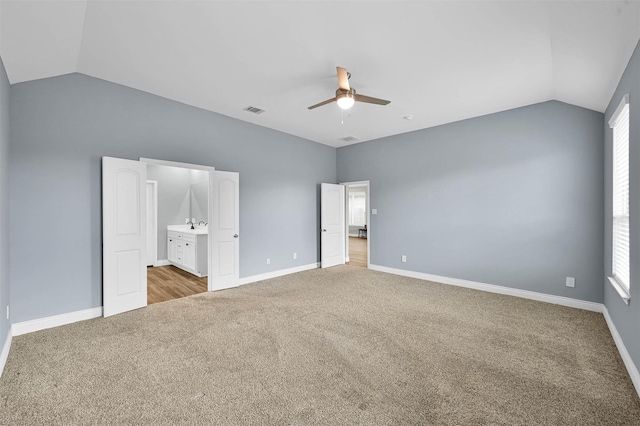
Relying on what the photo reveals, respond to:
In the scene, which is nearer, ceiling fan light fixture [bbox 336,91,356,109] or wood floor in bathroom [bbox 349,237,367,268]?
ceiling fan light fixture [bbox 336,91,356,109]

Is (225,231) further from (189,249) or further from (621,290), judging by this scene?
(621,290)

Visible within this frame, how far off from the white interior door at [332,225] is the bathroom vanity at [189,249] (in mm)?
2394

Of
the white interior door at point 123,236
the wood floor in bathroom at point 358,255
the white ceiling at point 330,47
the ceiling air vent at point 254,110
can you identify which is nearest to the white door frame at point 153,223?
the white interior door at point 123,236

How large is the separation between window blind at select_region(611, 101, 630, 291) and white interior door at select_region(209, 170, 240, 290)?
185 inches

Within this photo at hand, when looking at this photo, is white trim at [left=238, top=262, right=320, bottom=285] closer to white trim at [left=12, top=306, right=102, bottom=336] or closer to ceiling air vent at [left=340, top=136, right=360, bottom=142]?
white trim at [left=12, top=306, right=102, bottom=336]

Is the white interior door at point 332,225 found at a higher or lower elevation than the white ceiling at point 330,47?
lower

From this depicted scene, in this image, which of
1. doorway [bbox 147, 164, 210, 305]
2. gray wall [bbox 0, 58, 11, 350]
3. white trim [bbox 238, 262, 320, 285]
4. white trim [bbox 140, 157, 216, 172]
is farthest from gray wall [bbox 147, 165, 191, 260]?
gray wall [bbox 0, 58, 11, 350]

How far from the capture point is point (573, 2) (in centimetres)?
194

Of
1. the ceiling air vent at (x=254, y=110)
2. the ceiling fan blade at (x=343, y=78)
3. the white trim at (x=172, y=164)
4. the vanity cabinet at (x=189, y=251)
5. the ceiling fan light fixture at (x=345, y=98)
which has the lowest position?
the vanity cabinet at (x=189, y=251)

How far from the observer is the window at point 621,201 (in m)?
2.60

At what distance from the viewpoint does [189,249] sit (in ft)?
18.7

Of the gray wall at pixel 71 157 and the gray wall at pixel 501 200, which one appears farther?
the gray wall at pixel 501 200

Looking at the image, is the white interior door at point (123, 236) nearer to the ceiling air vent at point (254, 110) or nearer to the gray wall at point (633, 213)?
the ceiling air vent at point (254, 110)

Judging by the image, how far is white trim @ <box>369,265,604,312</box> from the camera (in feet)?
12.2
